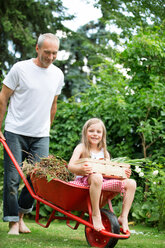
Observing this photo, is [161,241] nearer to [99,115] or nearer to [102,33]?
[99,115]

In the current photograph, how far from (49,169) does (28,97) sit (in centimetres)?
67

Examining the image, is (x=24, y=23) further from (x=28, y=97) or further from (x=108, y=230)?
(x=108, y=230)

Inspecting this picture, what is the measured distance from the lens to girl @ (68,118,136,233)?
2.24 m

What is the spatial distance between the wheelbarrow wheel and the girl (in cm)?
8

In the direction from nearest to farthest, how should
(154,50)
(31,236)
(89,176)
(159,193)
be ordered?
(89,176)
(31,236)
(159,193)
(154,50)

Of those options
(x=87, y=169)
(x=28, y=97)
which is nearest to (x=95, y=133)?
(x=87, y=169)

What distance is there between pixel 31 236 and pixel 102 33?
315 inches

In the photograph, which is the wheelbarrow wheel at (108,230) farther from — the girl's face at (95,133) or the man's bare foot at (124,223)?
the girl's face at (95,133)

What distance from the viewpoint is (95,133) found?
274 cm

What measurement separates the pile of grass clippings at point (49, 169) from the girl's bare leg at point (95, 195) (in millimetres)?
283

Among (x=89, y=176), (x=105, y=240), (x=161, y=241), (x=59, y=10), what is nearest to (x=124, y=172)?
(x=89, y=176)

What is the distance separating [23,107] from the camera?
9.21ft

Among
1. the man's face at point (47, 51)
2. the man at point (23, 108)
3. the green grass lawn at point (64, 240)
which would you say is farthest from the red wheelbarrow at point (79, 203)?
the man's face at point (47, 51)

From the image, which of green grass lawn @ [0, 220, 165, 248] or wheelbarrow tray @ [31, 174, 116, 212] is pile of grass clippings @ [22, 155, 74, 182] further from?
green grass lawn @ [0, 220, 165, 248]
